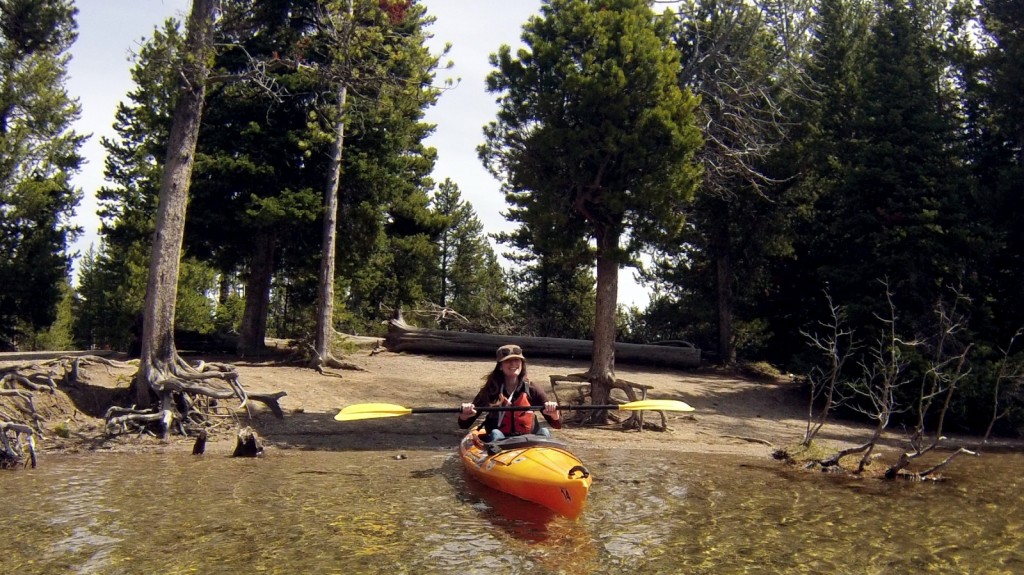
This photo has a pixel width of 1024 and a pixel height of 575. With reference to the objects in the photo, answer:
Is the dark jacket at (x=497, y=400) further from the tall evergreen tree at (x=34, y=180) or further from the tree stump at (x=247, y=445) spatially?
the tall evergreen tree at (x=34, y=180)

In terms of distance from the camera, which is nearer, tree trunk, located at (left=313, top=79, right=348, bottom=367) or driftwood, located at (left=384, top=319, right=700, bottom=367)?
tree trunk, located at (left=313, top=79, right=348, bottom=367)

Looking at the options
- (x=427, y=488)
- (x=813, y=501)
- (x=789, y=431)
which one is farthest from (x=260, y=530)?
(x=789, y=431)

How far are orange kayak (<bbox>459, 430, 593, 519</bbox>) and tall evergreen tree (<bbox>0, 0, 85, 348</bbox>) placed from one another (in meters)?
24.2

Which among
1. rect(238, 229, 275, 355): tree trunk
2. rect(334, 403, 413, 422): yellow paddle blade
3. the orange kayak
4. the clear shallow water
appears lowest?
the clear shallow water

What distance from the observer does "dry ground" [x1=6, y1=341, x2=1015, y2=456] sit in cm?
1304

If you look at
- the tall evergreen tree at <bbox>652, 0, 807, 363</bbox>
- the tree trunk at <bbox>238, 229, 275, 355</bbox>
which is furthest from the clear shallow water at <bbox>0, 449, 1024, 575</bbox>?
the tree trunk at <bbox>238, 229, 275, 355</bbox>

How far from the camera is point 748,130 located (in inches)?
725

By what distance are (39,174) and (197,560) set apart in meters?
27.8

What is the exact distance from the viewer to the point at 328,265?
64.4 feet

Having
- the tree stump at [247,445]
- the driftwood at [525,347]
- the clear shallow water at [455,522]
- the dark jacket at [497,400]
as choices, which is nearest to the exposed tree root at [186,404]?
the clear shallow water at [455,522]

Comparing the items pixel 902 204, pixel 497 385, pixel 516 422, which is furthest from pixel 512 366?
pixel 902 204

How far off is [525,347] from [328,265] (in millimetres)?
7035

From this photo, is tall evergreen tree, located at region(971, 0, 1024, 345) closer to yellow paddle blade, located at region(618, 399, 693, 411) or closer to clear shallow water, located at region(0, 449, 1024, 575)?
clear shallow water, located at region(0, 449, 1024, 575)

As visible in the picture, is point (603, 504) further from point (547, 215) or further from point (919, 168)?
point (919, 168)
